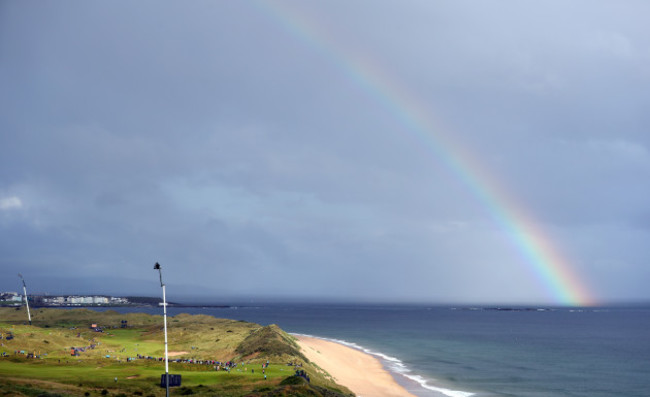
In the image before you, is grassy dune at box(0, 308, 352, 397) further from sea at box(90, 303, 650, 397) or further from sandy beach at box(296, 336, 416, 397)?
sea at box(90, 303, 650, 397)

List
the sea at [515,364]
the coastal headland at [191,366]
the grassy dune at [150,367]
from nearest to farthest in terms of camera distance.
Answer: the grassy dune at [150,367] → the coastal headland at [191,366] → the sea at [515,364]

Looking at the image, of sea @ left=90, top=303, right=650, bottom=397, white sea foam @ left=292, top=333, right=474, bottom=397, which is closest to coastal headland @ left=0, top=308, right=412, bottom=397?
white sea foam @ left=292, top=333, right=474, bottom=397

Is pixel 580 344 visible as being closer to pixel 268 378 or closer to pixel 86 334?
pixel 268 378

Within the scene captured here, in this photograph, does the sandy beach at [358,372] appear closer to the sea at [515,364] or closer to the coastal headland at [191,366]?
the coastal headland at [191,366]

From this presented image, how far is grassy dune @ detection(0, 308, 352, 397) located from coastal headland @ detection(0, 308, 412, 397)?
0.28 feet

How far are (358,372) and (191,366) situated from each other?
2975 cm

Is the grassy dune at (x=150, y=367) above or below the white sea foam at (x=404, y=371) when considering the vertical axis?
above

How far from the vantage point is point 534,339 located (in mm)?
153375

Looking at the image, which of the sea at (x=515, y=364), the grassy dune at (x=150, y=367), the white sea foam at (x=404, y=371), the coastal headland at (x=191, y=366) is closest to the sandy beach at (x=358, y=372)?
the coastal headland at (x=191, y=366)

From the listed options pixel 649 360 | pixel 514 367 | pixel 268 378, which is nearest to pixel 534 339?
pixel 649 360

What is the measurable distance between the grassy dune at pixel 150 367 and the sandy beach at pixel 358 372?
4839mm

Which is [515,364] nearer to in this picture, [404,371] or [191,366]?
[404,371]

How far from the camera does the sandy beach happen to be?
221 ft

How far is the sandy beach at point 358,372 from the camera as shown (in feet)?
221
